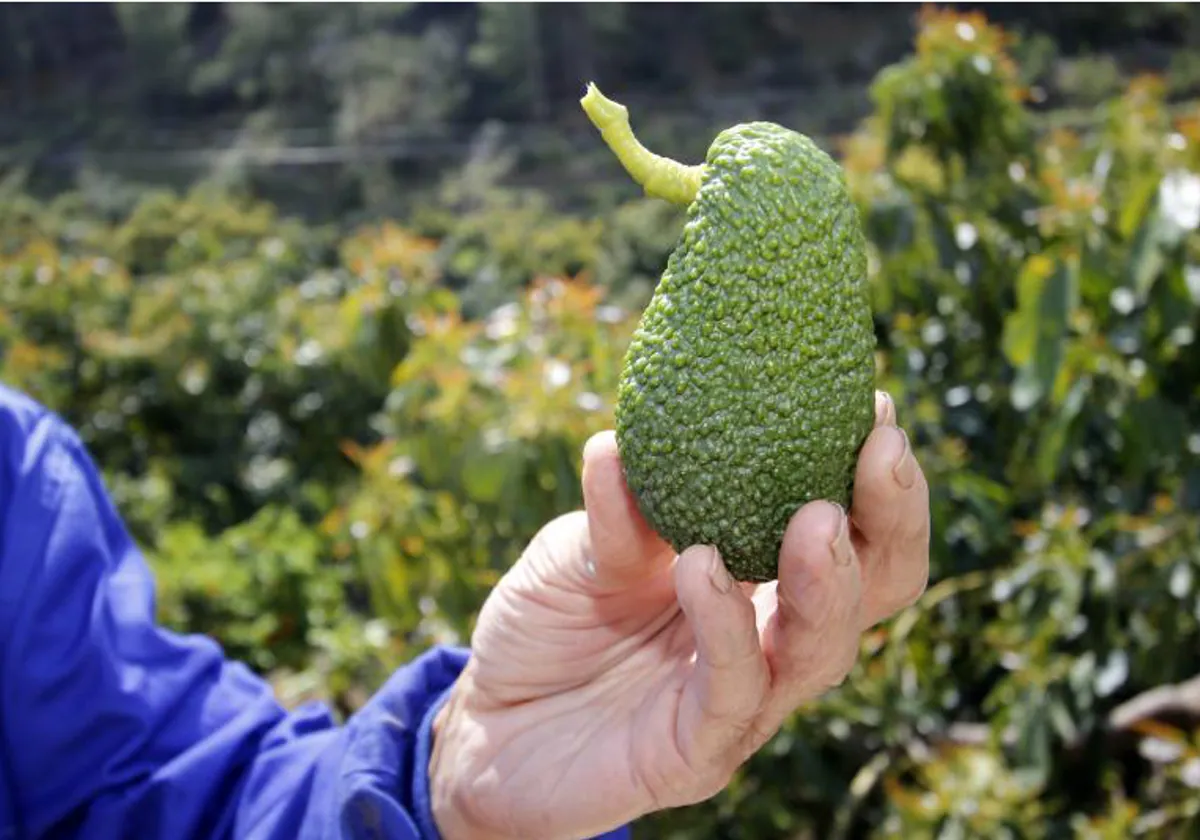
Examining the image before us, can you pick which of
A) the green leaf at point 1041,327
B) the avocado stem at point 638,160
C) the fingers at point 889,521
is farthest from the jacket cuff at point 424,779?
the green leaf at point 1041,327

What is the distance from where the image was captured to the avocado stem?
105 centimetres

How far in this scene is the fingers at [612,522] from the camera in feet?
3.75

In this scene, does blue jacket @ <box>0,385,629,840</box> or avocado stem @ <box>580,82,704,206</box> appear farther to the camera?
blue jacket @ <box>0,385,629,840</box>

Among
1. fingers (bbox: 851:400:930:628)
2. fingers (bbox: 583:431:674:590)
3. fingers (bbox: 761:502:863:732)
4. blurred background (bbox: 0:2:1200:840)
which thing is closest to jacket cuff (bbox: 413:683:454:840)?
fingers (bbox: 583:431:674:590)

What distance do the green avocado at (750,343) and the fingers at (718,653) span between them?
0.08m

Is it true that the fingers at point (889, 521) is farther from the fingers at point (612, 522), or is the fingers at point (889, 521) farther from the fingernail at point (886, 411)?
the fingers at point (612, 522)

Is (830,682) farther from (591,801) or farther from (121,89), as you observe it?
(121,89)

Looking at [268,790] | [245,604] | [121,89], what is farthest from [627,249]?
[121,89]

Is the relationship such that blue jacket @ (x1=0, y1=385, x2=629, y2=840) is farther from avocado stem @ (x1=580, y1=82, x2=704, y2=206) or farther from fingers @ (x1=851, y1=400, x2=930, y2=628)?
avocado stem @ (x1=580, y1=82, x2=704, y2=206)

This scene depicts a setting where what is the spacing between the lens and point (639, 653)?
1.25m

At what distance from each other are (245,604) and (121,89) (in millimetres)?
14391

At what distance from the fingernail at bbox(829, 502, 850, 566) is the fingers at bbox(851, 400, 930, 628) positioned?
0.06 metres

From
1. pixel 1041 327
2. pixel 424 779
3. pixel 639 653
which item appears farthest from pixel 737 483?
pixel 1041 327

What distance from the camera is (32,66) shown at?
54.3ft
